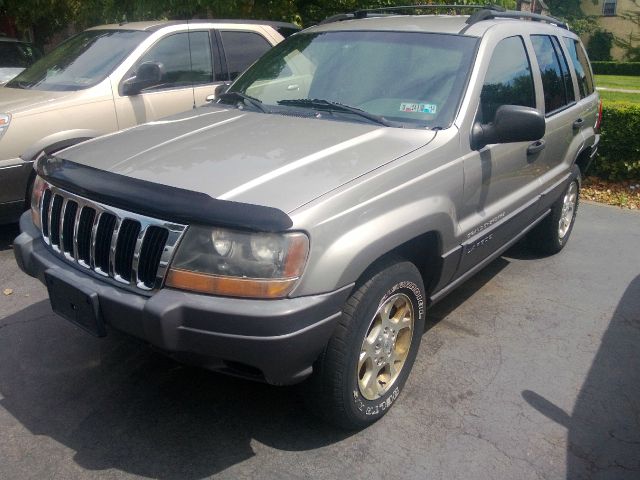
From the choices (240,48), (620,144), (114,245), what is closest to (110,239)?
(114,245)

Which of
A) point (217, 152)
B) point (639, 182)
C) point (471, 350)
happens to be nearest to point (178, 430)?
point (217, 152)

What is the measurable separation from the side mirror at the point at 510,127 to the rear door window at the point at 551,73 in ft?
3.86

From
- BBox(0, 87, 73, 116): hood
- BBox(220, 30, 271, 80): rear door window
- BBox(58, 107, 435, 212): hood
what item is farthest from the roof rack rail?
BBox(0, 87, 73, 116): hood

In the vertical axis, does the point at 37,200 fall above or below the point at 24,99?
below

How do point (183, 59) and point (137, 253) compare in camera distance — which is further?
point (183, 59)

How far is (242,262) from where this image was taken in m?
2.44

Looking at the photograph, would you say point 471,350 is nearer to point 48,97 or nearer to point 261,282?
point 261,282

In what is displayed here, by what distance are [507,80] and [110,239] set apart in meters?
2.61

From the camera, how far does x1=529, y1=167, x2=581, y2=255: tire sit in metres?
5.28

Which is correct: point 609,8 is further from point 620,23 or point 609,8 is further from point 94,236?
point 94,236

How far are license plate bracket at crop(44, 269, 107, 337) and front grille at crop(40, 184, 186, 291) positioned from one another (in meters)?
0.12

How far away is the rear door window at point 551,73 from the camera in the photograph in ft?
14.6

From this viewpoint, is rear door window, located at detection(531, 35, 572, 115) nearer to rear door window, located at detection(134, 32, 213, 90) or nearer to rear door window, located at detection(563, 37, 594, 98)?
rear door window, located at detection(563, 37, 594, 98)

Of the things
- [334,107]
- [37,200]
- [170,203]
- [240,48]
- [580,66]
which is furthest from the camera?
[240,48]
